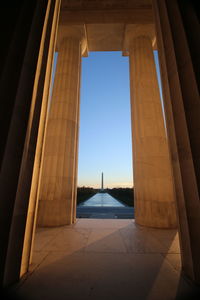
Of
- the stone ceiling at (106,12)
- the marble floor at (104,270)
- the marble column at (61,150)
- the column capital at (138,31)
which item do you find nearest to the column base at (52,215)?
the marble column at (61,150)

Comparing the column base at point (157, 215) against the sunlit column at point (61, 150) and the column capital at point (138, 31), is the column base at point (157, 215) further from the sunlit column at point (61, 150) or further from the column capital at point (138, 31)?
the column capital at point (138, 31)

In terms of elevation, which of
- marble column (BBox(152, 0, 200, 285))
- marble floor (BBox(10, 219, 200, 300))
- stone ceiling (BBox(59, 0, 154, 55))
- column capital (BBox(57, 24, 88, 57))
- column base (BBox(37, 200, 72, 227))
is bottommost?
marble floor (BBox(10, 219, 200, 300))

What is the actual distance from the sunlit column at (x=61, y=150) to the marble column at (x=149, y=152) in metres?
4.66

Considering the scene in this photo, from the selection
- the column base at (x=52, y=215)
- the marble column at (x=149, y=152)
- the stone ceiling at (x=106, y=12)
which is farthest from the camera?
the stone ceiling at (x=106, y=12)

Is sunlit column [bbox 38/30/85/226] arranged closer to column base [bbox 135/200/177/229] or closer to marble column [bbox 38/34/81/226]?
marble column [bbox 38/34/81/226]

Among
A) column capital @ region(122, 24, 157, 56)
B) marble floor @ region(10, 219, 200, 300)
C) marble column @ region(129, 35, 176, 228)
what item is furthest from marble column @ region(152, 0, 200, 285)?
column capital @ region(122, 24, 157, 56)

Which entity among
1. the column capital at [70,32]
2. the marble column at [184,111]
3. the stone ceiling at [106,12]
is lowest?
the marble column at [184,111]

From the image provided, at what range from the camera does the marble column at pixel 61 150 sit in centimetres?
845

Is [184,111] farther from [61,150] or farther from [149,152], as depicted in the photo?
[61,150]

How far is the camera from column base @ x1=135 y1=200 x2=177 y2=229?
26.1 ft

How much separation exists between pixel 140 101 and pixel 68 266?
34.6 feet

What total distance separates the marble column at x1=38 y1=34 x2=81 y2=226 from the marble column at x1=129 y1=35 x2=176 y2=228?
15.3ft

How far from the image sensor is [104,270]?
3627mm

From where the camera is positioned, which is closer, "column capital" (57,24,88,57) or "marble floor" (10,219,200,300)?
"marble floor" (10,219,200,300)
